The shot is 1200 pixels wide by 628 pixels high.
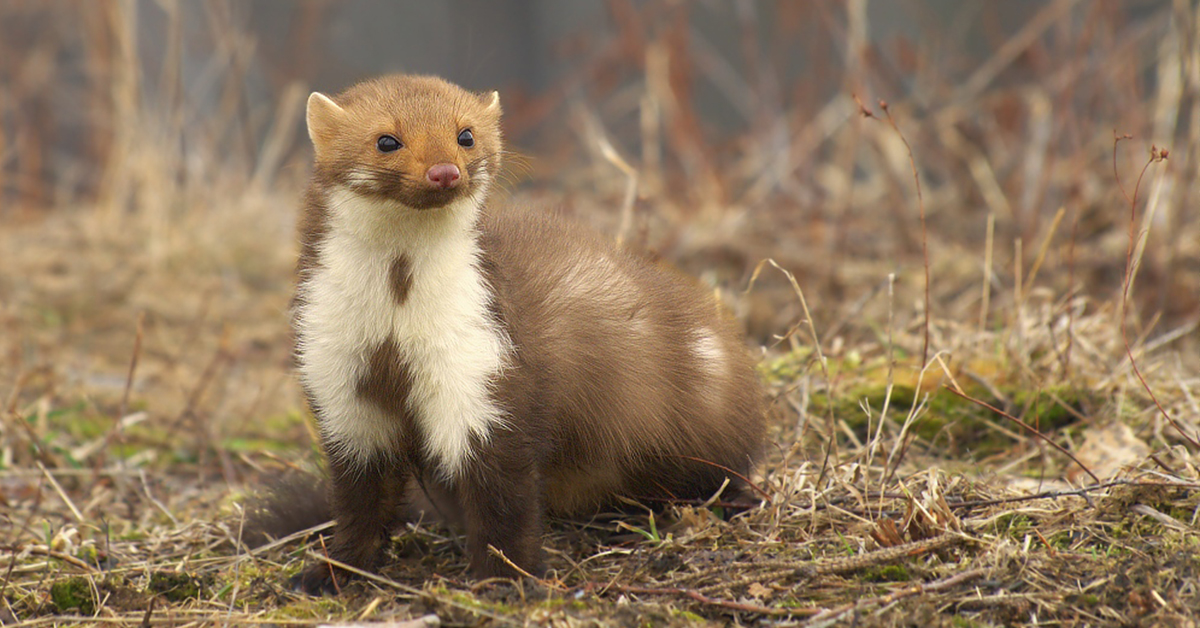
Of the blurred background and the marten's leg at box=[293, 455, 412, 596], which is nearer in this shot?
the marten's leg at box=[293, 455, 412, 596]

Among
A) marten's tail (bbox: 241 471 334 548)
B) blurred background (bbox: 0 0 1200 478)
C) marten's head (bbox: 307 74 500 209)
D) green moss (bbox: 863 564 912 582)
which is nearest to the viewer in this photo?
marten's head (bbox: 307 74 500 209)

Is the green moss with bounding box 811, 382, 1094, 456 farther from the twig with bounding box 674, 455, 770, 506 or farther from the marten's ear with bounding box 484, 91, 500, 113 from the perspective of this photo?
the marten's ear with bounding box 484, 91, 500, 113

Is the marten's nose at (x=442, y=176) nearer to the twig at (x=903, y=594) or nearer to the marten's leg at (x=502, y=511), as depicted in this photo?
the marten's leg at (x=502, y=511)

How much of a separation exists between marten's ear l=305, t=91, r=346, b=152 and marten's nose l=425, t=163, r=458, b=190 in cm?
36

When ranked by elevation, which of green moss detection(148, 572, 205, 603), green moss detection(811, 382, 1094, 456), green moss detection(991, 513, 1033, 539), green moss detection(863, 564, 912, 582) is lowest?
green moss detection(148, 572, 205, 603)

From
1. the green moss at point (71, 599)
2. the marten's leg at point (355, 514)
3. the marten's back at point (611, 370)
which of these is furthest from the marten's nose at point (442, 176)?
the green moss at point (71, 599)

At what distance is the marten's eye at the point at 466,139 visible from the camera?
10.2 feet

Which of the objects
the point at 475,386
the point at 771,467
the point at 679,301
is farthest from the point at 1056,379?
the point at 475,386

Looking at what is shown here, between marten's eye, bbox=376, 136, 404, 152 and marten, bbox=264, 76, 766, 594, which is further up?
marten's eye, bbox=376, 136, 404, 152

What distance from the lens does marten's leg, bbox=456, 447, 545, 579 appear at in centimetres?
316

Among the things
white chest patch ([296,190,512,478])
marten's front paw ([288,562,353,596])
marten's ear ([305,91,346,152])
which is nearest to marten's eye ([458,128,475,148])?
white chest patch ([296,190,512,478])

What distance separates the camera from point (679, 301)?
368cm

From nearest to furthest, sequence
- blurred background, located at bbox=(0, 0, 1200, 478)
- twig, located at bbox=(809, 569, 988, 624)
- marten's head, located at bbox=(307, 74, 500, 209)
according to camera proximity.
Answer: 1. twig, located at bbox=(809, 569, 988, 624)
2. marten's head, located at bbox=(307, 74, 500, 209)
3. blurred background, located at bbox=(0, 0, 1200, 478)

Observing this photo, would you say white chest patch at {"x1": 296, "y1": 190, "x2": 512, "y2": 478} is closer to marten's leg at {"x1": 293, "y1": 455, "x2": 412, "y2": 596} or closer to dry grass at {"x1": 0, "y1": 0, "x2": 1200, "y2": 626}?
marten's leg at {"x1": 293, "y1": 455, "x2": 412, "y2": 596}
